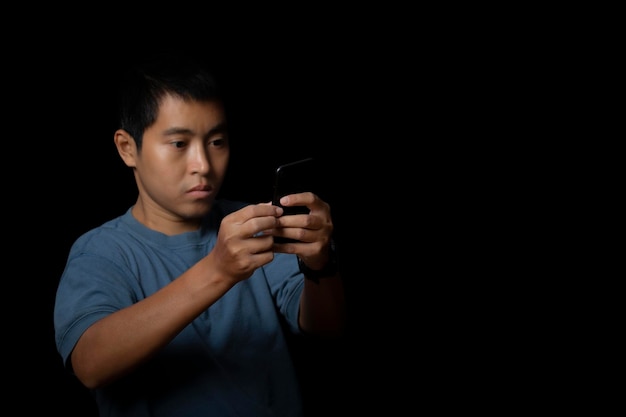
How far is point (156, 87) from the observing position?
1.20 meters

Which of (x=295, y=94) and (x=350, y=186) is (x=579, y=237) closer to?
(x=350, y=186)

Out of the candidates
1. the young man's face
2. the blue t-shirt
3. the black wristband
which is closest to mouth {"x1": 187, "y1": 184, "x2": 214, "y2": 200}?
the young man's face

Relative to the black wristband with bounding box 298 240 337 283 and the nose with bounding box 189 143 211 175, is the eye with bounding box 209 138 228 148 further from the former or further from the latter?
the black wristband with bounding box 298 240 337 283

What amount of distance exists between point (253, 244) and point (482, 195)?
110 centimetres

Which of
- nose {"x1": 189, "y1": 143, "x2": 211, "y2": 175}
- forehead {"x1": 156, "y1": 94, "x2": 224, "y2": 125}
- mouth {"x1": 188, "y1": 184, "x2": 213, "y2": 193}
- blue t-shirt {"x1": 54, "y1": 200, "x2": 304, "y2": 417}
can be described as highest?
forehead {"x1": 156, "y1": 94, "x2": 224, "y2": 125}

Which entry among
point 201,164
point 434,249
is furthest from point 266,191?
point 201,164

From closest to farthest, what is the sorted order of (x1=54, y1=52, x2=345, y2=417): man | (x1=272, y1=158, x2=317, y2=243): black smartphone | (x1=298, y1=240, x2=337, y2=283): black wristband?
(x1=54, y1=52, x2=345, y2=417): man < (x1=272, y1=158, x2=317, y2=243): black smartphone < (x1=298, y1=240, x2=337, y2=283): black wristband

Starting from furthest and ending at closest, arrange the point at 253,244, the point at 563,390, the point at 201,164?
the point at 563,390 < the point at 201,164 < the point at 253,244

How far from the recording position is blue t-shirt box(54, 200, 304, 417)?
3.72 feet

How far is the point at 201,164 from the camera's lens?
1179mm

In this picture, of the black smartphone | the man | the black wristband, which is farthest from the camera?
the black wristband

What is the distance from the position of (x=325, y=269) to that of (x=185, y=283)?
0.31 m

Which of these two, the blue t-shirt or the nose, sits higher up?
the nose

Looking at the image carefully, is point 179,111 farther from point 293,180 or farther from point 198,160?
point 293,180
